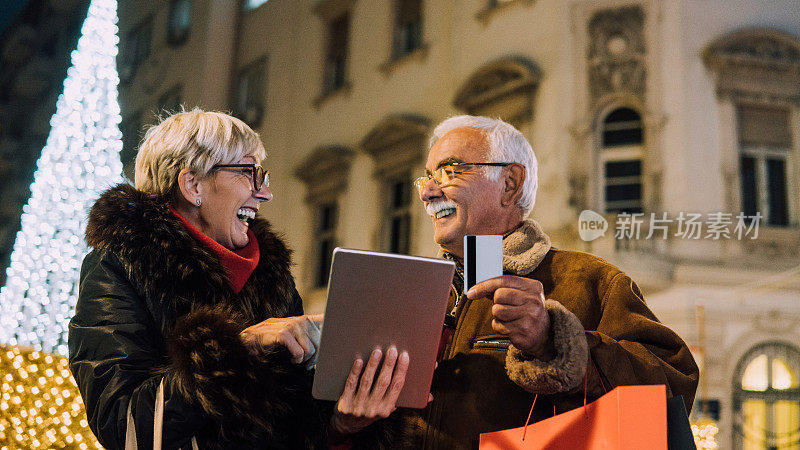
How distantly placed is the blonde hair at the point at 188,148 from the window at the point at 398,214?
7.39 meters

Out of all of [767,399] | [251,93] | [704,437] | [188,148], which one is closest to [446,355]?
[188,148]

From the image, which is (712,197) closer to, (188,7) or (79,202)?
(79,202)

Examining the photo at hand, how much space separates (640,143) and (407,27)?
141 inches

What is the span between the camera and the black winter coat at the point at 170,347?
1.79 metres

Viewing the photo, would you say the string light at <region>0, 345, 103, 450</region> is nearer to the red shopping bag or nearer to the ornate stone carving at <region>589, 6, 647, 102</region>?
the red shopping bag

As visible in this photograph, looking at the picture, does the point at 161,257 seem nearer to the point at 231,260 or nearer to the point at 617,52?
the point at 231,260

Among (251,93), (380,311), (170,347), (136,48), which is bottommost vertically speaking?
(170,347)

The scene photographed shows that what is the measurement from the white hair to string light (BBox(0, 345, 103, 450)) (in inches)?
71.3

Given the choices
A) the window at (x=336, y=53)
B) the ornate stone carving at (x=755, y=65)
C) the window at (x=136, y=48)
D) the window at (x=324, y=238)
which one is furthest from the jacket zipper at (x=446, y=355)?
the window at (x=136, y=48)

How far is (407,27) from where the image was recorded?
10453 millimetres

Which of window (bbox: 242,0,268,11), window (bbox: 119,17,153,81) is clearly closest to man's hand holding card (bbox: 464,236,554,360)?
window (bbox: 242,0,268,11)

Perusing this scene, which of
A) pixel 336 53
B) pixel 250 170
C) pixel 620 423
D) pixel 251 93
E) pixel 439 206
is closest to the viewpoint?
pixel 620 423

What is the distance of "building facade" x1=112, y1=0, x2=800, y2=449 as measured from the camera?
26.6ft

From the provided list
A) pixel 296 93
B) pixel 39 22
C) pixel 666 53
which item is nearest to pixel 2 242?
pixel 39 22
